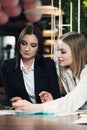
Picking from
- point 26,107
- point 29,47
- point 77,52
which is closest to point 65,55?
point 77,52

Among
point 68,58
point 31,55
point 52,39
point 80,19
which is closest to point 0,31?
point 52,39

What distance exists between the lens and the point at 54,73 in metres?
3.13

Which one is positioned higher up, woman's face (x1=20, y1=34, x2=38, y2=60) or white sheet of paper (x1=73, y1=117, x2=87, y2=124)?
woman's face (x1=20, y1=34, x2=38, y2=60)

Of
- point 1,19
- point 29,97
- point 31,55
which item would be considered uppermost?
point 1,19

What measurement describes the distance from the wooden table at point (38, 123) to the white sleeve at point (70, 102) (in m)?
0.09

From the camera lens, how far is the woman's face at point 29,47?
3.03 metres

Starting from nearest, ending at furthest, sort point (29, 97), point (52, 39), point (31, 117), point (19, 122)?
point (19, 122) < point (31, 117) < point (29, 97) < point (52, 39)

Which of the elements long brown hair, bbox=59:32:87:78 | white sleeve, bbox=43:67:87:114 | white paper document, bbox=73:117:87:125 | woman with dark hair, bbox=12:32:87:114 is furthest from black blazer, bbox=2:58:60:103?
white paper document, bbox=73:117:87:125

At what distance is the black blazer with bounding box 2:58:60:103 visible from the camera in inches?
117

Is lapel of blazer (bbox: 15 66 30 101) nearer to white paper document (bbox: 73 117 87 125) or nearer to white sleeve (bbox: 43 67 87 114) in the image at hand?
white sleeve (bbox: 43 67 87 114)

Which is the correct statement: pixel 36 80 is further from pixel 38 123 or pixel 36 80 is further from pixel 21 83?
pixel 38 123

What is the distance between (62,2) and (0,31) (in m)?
0.63

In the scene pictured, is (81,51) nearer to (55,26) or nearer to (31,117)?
(31,117)

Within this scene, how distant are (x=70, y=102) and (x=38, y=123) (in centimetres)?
36
